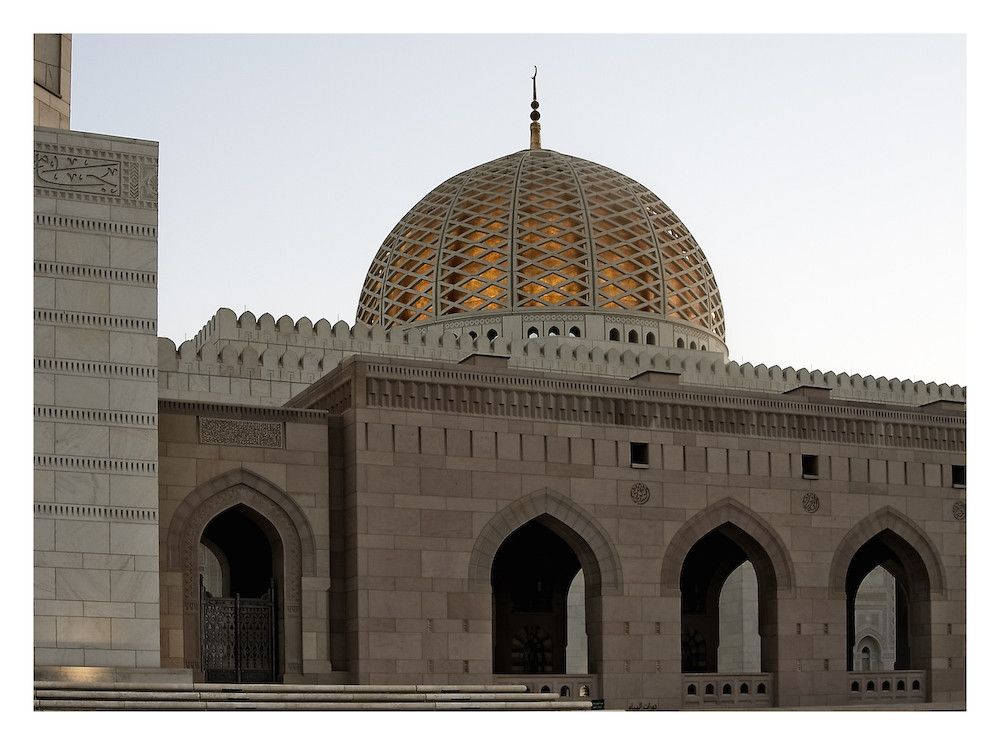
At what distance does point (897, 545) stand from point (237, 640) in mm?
8792

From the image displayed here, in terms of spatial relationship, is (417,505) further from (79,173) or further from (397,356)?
(397,356)

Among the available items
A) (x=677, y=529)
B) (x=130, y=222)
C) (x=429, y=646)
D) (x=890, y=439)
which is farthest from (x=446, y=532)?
(x=890, y=439)

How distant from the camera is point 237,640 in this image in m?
17.7

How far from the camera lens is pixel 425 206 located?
98.0ft

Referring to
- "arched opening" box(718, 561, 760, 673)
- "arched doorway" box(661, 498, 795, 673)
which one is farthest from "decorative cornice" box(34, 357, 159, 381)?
"arched opening" box(718, 561, 760, 673)

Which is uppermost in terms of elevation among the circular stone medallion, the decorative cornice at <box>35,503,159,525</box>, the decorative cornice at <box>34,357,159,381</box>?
the decorative cornice at <box>34,357,159,381</box>

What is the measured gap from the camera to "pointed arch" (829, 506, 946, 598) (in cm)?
2034

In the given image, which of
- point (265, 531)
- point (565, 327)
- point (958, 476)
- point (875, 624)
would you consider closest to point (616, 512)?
point (265, 531)

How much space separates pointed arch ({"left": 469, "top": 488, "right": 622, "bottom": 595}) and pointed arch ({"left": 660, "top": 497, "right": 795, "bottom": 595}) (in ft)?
3.00

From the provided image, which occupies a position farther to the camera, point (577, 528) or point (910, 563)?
point (910, 563)

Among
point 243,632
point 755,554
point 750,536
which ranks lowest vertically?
point 243,632

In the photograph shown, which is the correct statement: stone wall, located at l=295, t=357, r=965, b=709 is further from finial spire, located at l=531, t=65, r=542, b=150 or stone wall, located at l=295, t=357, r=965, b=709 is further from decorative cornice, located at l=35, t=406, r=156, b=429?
finial spire, located at l=531, t=65, r=542, b=150

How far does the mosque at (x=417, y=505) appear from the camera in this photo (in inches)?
623

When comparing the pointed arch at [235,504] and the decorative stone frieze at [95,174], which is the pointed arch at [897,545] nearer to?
the pointed arch at [235,504]
